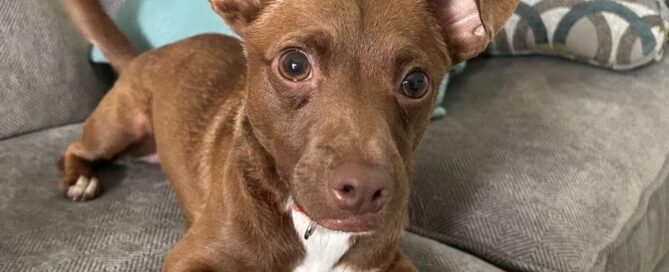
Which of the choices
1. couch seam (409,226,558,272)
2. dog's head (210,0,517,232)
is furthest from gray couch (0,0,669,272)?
dog's head (210,0,517,232)

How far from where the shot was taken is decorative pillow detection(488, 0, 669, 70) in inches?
99.1

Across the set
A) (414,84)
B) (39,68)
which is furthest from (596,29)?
(39,68)

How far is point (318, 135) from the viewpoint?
1.23 metres

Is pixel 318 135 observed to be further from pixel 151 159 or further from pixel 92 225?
pixel 151 159

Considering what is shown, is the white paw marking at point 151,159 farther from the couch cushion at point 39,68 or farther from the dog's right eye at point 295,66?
the dog's right eye at point 295,66

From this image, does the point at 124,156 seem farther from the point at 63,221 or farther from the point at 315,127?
the point at 315,127

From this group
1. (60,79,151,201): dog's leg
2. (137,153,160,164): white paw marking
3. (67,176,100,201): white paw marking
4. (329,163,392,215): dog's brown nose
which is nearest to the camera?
(329,163,392,215): dog's brown nose

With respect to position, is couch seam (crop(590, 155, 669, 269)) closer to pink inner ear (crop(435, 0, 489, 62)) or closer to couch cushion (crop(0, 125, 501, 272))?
couch cushion (crop(0, 125, 501, 272))

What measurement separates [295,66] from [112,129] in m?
1.21

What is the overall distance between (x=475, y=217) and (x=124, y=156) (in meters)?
1.27

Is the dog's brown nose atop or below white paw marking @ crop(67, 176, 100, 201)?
atop

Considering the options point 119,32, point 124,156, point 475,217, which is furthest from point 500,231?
point 119,32

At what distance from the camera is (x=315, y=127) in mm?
1245

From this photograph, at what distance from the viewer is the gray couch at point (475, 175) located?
1.73 meters
